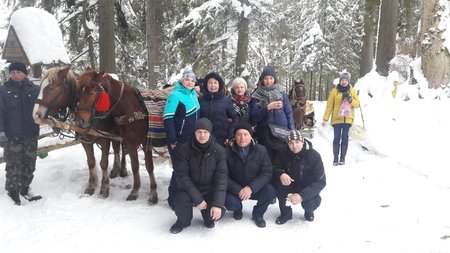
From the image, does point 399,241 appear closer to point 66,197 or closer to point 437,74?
point 66,197

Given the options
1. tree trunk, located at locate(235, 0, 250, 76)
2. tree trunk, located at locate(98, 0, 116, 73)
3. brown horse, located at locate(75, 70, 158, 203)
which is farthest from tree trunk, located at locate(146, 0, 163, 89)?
brown horse, located at locate(75, 70, 158, 203)

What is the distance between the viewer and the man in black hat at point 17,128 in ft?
15.9

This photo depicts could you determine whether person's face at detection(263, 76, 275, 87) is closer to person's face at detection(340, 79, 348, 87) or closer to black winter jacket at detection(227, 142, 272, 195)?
black winter jacket at detection(227, 142, 272, 195)

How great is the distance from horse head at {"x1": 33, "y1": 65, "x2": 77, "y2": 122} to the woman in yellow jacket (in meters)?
4.83

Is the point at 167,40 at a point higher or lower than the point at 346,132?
higher

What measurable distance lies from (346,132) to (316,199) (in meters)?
3.23

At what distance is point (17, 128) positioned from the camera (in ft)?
16.1

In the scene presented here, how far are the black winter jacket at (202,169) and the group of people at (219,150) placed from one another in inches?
0.5

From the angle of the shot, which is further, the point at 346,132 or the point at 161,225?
the point at 346,132

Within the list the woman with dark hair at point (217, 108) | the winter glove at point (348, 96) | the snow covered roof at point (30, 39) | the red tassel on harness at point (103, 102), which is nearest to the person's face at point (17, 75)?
the red tassel on harness at point (103, 102)

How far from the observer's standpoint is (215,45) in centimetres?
1248

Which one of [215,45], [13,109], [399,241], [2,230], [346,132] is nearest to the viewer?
[399,241]

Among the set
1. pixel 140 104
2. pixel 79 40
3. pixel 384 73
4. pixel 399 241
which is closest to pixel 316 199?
pixel 399 241

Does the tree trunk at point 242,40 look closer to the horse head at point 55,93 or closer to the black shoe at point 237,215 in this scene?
the horse head at point 55,93
